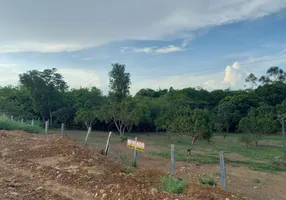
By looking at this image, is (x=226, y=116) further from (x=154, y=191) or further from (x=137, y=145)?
(x=154, y=191)

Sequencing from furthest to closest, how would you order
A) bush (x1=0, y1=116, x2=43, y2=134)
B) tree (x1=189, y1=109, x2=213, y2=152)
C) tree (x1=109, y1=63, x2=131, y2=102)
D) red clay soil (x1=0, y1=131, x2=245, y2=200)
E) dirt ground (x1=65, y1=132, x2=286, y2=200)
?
tree (x1=109, y1=63, x2=131, y2=102)
bush (x1=0, y1=116, x2=43, y2=134)
tree (x1=189, y1=109, x2=213, y2=152)
dirt ground (x1=65, y1=132, x2=286, y2=200)
red clay soil (x1=0, y1=131, x2=245, y2=200)

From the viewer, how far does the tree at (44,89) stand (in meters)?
34.1

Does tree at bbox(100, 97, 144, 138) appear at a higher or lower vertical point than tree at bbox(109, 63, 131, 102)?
lower

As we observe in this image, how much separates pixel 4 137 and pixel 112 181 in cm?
918

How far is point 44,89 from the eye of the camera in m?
34.8

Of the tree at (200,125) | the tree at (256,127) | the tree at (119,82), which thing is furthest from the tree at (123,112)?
the tree at (200,125)

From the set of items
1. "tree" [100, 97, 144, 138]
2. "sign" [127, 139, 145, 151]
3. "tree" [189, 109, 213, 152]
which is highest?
"tree" [100, 97, 144, 138]

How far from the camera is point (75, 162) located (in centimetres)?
702

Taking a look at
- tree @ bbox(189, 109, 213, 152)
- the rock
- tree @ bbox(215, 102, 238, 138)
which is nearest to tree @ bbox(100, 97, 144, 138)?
tree @ bbox(189, 109, 213, 152)

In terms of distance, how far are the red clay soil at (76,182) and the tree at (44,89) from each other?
28126mm

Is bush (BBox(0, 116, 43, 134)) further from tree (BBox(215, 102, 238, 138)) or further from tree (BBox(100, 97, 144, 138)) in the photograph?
tree (BBox(215, 102, 238, 138))

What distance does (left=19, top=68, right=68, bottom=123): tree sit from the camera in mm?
34062

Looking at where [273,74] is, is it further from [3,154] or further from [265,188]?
[3,154]

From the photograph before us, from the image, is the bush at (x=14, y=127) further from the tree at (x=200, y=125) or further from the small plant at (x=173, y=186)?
the small plant at (x=173, y=186)
